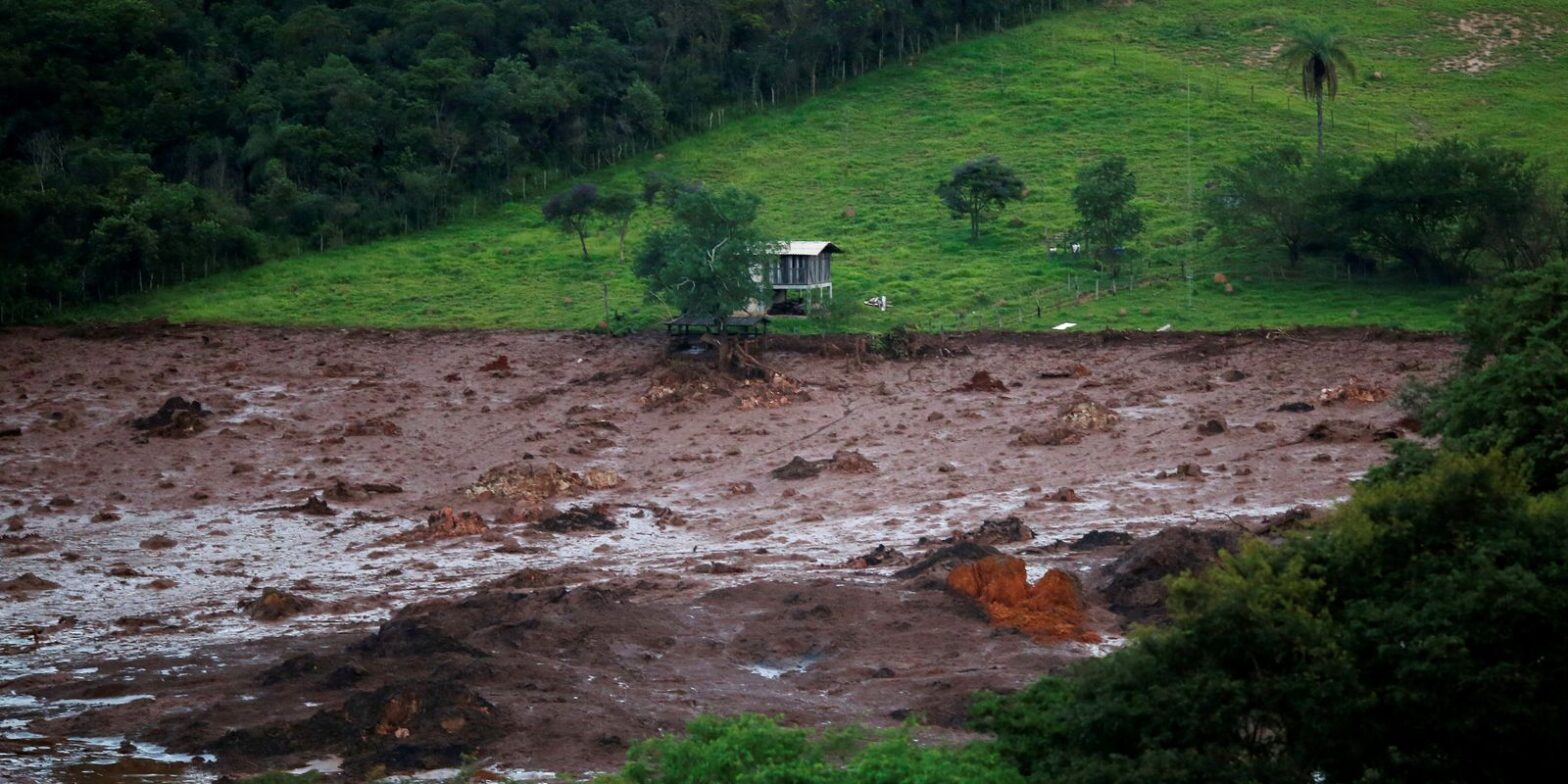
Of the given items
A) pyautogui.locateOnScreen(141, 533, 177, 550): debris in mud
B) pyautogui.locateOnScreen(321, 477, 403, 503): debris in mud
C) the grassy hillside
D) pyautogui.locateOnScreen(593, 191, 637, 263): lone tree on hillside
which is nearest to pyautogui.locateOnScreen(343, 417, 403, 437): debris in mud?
pyautogui.locateOnScreen(321, 477, 403, 503): debris in mud

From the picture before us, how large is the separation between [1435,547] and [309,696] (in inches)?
487

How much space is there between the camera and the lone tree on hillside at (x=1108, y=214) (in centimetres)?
5081

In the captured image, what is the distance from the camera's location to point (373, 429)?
38562 millimetres

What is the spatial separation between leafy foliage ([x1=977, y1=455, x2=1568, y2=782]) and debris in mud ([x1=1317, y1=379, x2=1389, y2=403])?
23.0 m

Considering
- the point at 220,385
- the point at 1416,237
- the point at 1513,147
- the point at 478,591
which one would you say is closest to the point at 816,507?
the point at 478,591

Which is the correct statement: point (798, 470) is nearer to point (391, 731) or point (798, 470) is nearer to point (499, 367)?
point (499, 367)

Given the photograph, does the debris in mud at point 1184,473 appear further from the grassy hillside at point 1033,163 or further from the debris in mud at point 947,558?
the grassy hillside at point 1033,163

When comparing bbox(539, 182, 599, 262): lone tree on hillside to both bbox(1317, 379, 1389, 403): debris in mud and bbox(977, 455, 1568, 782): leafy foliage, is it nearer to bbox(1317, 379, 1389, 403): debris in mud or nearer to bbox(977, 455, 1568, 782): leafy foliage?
bbox(1317, 379, 1389, 403): debris in mud

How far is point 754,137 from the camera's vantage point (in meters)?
68.4

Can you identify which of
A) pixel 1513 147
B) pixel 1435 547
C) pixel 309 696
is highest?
pixel 1513 147

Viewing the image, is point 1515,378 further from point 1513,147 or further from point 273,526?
point 1513,147

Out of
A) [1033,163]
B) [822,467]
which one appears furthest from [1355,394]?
[1033,163]

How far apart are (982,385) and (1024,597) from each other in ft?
62.4

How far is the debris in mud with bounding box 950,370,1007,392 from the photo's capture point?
4059cm
